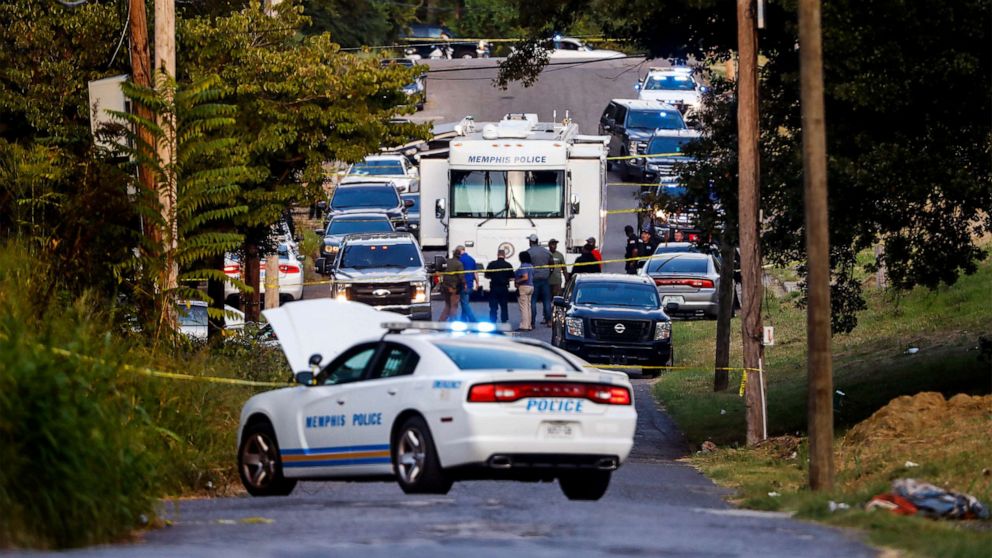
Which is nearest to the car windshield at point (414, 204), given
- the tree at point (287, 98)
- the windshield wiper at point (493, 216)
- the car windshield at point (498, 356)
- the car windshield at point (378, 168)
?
the car windshield at point (378, 168)

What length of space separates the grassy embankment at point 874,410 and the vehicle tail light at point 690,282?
0.90 m

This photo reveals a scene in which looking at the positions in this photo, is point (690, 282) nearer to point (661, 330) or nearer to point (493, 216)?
point (493, 216)

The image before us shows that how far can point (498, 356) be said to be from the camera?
520 inches

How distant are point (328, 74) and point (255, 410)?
11670 millimetres

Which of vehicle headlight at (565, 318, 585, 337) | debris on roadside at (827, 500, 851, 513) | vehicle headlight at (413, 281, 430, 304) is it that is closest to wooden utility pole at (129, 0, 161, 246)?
debris on roadside at (827, 500, 851, 513)

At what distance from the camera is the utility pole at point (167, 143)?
19734 millimetres

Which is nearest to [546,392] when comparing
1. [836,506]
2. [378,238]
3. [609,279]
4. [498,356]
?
[498,356]

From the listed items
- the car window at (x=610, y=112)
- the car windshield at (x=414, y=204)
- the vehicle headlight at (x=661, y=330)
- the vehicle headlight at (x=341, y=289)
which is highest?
the car window at (x=610, y=112)

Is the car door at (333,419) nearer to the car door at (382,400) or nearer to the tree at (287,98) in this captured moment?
the car door at (382,400)

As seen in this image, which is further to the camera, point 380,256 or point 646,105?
point 646,105

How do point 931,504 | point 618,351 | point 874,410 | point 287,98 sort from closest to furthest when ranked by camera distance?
point 931,504
point 874,410
point 287,98
point 618,351

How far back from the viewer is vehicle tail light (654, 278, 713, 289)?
38.3 m

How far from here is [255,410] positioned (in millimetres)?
14797

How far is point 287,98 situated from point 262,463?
12.1 metres
